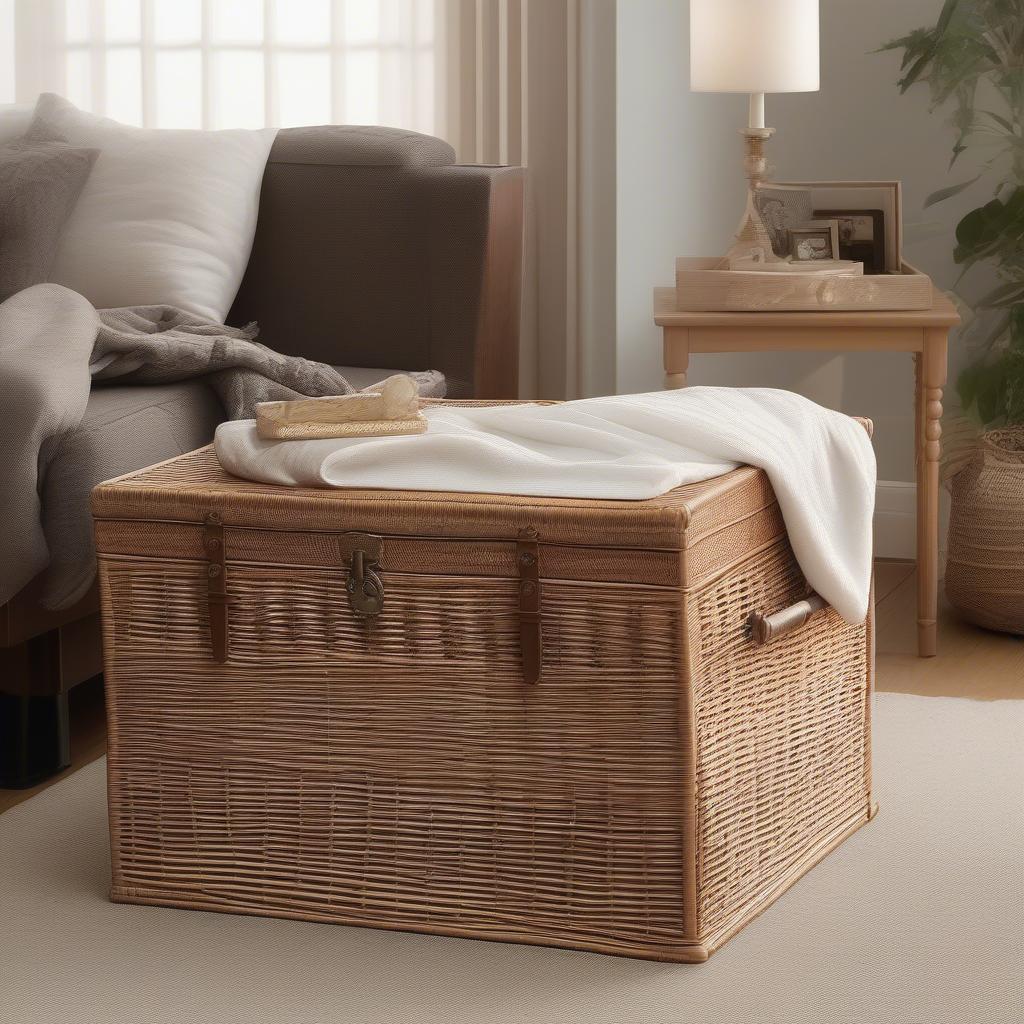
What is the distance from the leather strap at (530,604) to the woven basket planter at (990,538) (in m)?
1.37

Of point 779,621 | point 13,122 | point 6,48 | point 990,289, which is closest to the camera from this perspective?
point 779,621

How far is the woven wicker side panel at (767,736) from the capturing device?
1.44 metres

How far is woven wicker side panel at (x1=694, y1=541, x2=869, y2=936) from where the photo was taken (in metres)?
1.44

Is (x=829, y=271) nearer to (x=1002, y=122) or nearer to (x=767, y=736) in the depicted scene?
(x=1002, y=122)

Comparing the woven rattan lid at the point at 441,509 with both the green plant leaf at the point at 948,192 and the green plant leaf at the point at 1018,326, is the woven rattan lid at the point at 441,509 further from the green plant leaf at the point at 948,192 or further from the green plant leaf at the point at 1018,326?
the green plant leaf at the point at 948,192

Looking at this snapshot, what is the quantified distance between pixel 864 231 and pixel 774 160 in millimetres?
556

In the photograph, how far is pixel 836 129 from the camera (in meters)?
3.04

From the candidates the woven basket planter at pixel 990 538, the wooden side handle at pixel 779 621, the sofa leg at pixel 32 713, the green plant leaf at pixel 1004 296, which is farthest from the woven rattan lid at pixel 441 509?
the green plant leaf at pixel 1004 296

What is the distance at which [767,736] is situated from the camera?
1.55 m

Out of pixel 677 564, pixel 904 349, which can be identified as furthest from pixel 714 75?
pixel 677 564

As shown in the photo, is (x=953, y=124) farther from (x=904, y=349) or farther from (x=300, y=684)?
(x=300, y=684)

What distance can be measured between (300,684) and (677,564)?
1.28 feet

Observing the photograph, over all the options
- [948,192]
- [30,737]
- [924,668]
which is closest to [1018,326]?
[948,192]

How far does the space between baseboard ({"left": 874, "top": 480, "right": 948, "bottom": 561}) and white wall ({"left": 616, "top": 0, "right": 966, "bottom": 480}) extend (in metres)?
0.03
